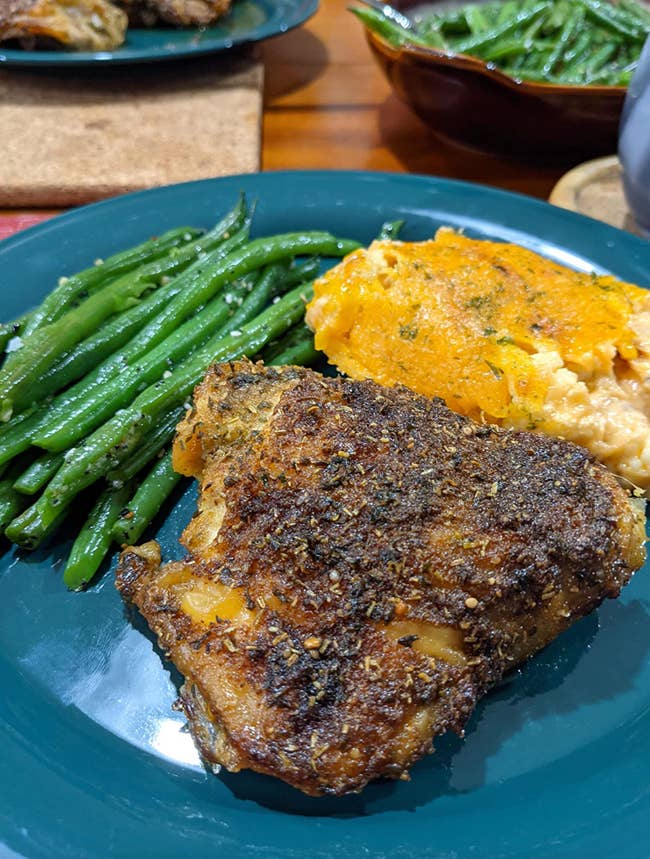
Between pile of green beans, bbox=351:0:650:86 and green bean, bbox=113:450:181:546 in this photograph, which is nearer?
green bean, bbox=113:450:181:546

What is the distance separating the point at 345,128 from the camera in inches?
187

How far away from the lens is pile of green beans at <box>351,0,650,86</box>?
4.42 meters

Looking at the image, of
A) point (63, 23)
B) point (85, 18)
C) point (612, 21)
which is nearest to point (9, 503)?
point (63, 23)

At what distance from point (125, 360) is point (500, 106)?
8.45 ft

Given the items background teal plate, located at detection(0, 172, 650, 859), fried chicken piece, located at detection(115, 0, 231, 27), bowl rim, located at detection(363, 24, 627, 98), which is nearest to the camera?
background teal plate, located at detection(0, 172, 650, 859)

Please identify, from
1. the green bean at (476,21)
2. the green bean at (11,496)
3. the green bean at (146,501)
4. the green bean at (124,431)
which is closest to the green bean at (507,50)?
the green bean at (476,21)

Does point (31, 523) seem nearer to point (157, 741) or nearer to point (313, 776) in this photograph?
point (157, 741)

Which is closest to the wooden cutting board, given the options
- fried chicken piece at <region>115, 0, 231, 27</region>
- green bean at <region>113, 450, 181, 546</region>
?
fried chicken piece at <region>115, 0, 231, 27</region>

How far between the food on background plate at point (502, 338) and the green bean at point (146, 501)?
28.0 inches

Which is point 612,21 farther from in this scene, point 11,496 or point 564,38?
point 11,496

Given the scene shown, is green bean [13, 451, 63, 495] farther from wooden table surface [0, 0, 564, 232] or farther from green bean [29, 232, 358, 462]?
wooden table surface [0, 0, 564, 232]

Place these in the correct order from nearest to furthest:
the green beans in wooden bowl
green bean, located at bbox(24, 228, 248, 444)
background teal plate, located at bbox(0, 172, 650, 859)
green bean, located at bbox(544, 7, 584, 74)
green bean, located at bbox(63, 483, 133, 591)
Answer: background teal plate, located at bbox(0, 172, 650, 859), green bean, located at bbox(63, 483, 133, 591), green bean, located at bbox(24, 228, 248, 444), the green beans in wooden bowl, green bean, located at bbox(544, 7, 584, 74)

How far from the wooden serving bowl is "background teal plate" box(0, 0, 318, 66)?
1141 millimetres

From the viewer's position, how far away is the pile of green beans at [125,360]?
218 cm
